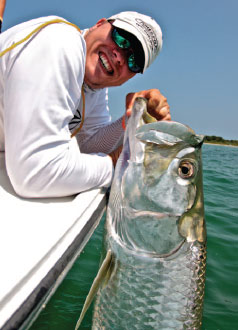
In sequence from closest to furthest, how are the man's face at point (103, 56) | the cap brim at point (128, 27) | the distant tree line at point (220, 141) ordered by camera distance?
the cap brim at point (128, 27) < the man's face at point (103, 56) < the distant tree line at point (220, 141)

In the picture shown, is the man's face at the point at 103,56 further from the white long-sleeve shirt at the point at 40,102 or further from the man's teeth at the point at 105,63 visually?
the white long-sleeve shirt at the point at 40,102

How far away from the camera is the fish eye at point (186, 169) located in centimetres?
131

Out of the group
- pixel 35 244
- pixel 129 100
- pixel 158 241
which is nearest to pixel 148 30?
pixel 129 100

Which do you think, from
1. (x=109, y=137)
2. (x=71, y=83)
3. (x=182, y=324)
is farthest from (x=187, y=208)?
(x=109, y=137)

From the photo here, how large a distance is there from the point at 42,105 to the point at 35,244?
1.98ft

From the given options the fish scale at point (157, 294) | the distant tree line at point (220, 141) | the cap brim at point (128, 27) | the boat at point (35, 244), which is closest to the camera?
the boat at point (35, 244)

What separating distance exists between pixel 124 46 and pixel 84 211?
3.30 ft

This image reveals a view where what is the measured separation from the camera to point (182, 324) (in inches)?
49.8

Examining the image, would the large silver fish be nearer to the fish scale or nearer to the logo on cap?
the fish scale

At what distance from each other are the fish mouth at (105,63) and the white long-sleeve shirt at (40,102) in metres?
0.36

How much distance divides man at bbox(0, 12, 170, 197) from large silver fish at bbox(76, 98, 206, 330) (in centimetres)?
33

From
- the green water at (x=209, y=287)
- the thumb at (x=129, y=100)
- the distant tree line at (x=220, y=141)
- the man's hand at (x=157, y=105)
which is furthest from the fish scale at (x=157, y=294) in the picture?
the distant tree line at (x=220, y=141)

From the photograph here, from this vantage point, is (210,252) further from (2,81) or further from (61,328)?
(2,81)

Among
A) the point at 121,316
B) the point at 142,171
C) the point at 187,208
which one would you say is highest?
the point at 142,171
